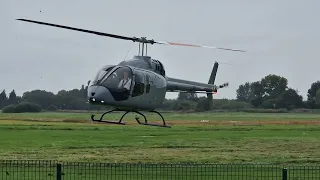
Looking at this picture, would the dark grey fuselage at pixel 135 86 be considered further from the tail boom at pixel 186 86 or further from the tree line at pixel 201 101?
the tree line at pixel 201 101

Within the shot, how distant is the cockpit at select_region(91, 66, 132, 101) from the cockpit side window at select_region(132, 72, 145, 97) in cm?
37

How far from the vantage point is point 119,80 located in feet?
100.0

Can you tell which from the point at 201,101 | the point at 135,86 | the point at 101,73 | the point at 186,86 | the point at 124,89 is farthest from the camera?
the point at 201,101

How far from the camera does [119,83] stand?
30469mm

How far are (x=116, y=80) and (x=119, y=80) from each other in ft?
0.54

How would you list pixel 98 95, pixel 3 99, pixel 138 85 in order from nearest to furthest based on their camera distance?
pixel 98 95 → pixel 138 85 → pixel 3 99

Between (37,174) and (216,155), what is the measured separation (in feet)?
43.6

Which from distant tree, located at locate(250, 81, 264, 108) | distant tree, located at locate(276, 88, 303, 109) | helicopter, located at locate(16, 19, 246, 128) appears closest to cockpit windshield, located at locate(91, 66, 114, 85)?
helicopter, located at locate(16, 19, 246, 128)

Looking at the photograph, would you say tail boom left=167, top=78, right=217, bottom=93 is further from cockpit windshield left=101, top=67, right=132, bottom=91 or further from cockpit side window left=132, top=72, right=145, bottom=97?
cockpit windshield left=101, top=67, right=132, bottom=91

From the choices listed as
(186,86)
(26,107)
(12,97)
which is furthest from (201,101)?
(186,86)

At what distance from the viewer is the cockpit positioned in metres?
30.1

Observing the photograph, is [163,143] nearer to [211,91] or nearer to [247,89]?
[211,91]

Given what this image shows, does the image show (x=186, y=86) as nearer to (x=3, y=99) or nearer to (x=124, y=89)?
(x=124, y=89)

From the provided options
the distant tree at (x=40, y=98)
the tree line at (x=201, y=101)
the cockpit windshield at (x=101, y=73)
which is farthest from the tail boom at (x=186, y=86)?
the distant tree at (x=40, y=98)
